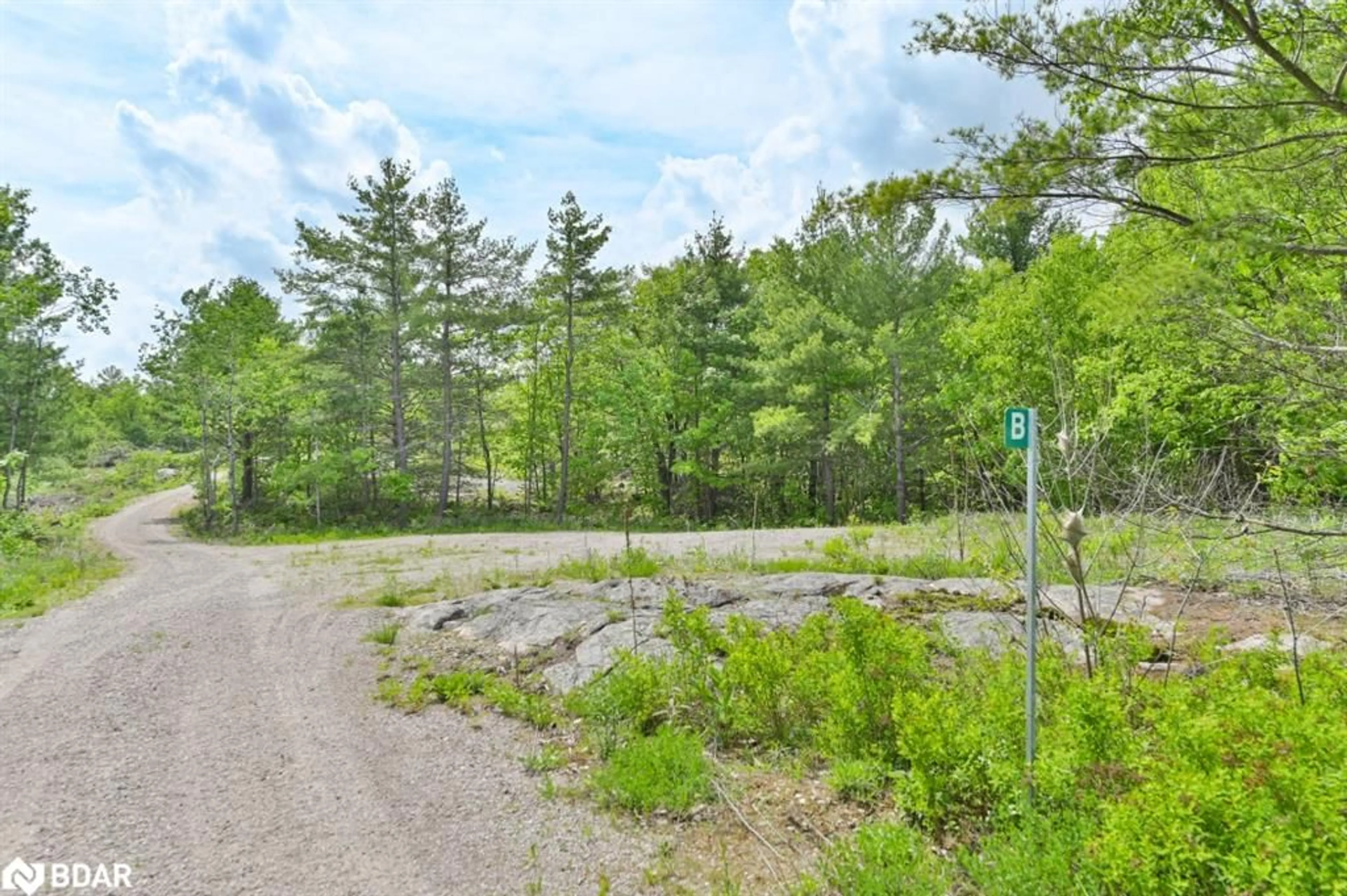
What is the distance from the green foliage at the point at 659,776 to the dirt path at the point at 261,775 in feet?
0.69

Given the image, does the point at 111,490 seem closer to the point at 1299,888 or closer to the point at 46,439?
the point at 46,439

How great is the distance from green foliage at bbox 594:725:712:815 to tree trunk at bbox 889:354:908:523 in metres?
16.1

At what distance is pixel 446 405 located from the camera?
2261cm

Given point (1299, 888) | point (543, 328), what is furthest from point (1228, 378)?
point (543, 328)

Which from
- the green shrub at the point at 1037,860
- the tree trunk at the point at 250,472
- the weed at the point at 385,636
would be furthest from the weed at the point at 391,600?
the tree trunk at the point at 250,472

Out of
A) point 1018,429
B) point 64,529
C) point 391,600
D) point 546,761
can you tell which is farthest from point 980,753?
point 64,529

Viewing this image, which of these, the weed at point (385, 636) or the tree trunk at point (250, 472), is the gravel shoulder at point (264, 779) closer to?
the weed at point (385, 636)

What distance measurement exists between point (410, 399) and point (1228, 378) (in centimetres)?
2304

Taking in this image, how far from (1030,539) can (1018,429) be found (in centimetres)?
61

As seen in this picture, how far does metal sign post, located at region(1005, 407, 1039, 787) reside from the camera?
336cm

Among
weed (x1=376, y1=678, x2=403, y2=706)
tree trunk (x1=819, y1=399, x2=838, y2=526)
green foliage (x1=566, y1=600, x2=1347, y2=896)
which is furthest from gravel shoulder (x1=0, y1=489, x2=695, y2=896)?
tree trunk (x1=819, y1=399, x2=838, y2=526)

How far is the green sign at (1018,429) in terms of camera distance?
11.9 ft

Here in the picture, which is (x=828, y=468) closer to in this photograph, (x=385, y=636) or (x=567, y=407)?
(x=567, y=407)

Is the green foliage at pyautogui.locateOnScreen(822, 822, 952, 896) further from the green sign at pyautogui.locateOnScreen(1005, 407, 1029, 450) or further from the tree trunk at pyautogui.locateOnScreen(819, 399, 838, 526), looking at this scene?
the tree trunk at pyautogui.locateOnScreen(819, 399, 838, 526)
